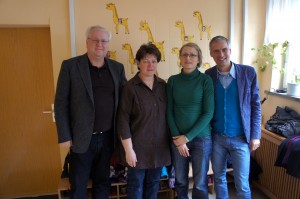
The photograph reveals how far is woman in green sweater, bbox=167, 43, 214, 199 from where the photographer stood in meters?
1.61

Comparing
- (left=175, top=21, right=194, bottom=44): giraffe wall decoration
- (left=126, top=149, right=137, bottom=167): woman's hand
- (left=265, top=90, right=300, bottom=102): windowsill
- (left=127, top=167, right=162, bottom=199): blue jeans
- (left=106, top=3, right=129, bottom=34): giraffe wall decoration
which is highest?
(left=106, top=3, right=129, bottom=34): giraffe wall decoration

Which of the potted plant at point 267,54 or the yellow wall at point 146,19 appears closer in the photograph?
the yellow wall at point 146,19

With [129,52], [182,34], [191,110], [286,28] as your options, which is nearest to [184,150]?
[191,110]

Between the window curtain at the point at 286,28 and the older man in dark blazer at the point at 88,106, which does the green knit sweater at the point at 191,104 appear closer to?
the older man in dark blazer at the point at 88,106

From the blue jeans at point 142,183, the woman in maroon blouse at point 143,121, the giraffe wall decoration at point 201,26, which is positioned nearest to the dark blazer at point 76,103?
the woman in maroon blouse at point 143,121

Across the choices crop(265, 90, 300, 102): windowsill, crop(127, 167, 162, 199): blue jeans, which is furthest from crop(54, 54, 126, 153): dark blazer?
crop(265, 90, 300, 102): windowsill

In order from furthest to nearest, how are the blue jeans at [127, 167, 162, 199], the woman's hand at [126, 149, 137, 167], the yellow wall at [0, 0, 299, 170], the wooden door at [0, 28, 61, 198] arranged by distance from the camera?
the wooden door at [0, 28, 61, 198] → the yellow wall at [0, 0, 299, 170] → the blue jeans at [127, 167, 162, 199] → the woman's hand at [126, 149, 137, 167]

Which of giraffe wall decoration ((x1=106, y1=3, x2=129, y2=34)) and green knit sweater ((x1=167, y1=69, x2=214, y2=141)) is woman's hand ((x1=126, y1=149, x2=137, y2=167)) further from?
giraffe wall decoration ((x1=106, y1=3, x2=129, y2=34))

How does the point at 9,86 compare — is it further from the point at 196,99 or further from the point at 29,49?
the point at 196,99

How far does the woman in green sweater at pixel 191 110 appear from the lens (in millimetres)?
1609

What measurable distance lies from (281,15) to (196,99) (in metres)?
1.50

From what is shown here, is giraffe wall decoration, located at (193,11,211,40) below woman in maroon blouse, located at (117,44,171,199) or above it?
above

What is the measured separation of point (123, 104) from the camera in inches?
62.6

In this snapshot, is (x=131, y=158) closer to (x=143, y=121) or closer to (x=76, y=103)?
(x=143, y=121)
